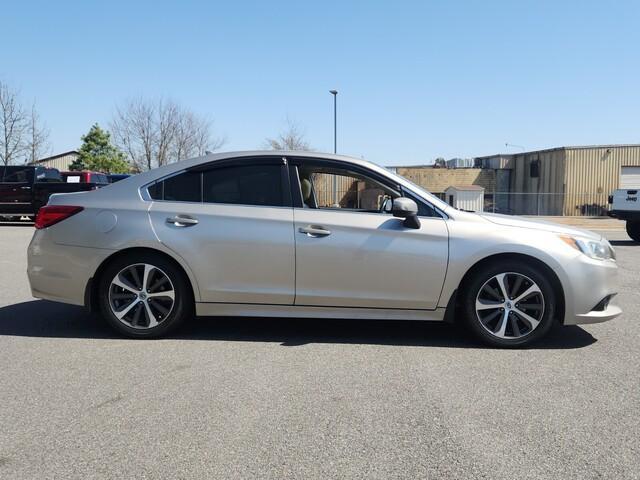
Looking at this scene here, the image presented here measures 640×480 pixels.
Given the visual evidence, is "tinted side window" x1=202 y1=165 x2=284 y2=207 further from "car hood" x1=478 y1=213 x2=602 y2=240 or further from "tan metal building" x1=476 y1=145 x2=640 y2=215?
"tan metal building" x1=476 y1=145 x2=640 y2=215

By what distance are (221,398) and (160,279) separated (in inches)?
63.2

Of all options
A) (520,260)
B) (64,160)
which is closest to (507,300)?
(520,260)

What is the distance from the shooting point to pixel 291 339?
5035 mm

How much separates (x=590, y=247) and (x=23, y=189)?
18.8 metres

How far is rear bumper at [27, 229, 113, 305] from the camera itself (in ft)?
16.1

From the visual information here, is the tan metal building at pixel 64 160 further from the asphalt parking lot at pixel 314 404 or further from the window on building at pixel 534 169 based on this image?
the asphalt parking lot at pixel 314 404

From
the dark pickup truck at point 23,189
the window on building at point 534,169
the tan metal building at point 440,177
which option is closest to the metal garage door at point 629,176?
the window on building at point 534,169

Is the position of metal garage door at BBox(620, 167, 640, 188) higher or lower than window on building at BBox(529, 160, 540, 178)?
lower

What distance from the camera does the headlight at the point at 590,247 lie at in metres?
4.79

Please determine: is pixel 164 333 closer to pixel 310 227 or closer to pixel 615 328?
pixel 310 227

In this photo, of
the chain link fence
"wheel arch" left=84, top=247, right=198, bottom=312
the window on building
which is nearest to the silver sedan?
"wheel arch" left=84, top=247, right=198, bottom=312

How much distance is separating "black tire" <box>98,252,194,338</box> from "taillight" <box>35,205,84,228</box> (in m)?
0.60

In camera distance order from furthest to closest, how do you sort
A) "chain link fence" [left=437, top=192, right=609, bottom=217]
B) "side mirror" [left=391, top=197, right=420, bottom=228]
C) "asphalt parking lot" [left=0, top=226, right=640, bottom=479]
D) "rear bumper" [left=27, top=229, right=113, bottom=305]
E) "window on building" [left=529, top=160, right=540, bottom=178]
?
"window on building" [left=529, top=160, right=540, bottom=178], "chain link fence" [left=437, top=192, right=609, bottom=217], "rear bumper" [left=27, top=229, right=113, bottom=305], "side mirror" [left=391, top=197, right=420, bottom=228], "asphalt parking lot" [left=0, top=226, right=640, bottom=479]

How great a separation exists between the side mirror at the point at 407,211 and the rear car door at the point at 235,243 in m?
0.89
